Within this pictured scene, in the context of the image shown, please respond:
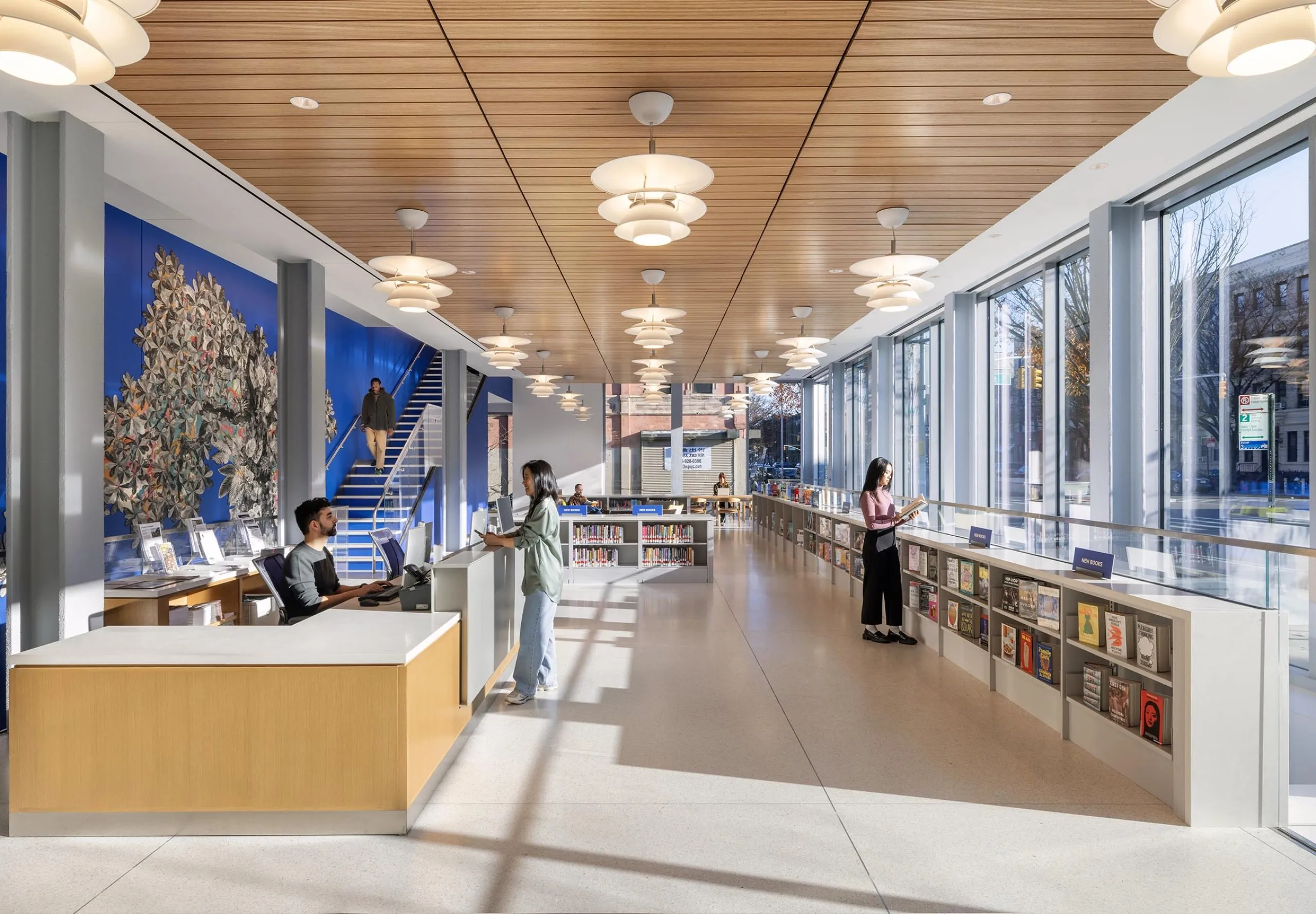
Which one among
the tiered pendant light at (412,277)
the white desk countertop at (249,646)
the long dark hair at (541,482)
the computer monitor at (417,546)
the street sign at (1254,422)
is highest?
the tiered pendant light at (412,277)

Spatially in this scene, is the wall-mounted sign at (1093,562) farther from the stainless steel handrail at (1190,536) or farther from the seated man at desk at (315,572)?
the seated man at desk at (315,572)

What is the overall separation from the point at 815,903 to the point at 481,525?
291 inches

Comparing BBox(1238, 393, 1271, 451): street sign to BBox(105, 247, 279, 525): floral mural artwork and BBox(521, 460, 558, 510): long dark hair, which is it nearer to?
BBox(521, 460, 558, 510): long dark hair

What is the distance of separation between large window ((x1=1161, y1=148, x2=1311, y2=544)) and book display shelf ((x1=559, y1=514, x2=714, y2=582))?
5937 millimetres

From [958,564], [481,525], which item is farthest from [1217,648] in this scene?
[481,525]

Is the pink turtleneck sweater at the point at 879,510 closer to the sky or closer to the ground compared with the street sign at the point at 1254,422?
closer to the ground

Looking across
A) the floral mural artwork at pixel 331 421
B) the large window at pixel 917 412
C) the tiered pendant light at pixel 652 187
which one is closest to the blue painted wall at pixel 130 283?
the floral mural artwork at pixel 331 421

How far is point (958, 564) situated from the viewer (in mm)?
6684

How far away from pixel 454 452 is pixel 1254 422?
500 inches

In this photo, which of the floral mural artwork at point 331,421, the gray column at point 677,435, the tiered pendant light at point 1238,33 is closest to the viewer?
the tiered pendant light at point 1238,33

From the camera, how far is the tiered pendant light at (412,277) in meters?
5.60

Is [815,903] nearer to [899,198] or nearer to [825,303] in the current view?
[899,198]

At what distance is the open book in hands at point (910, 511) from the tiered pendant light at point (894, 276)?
2.11 metres

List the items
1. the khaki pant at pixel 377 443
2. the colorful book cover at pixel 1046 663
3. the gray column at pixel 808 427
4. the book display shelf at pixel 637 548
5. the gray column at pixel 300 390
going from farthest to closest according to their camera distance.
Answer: the gray column at pixel 808 427 → the khaki pant at pixel 377 443 → the book display shelf at pixel 637 548 → the gray column at pixel 300 390 → the colorful book cover at pixel 1046 663
